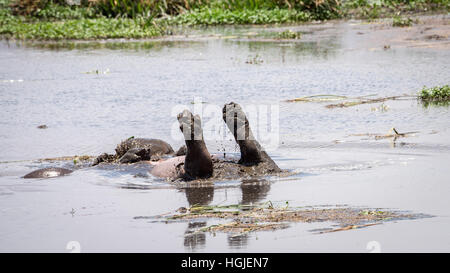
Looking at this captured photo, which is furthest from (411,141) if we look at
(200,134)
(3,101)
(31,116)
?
(3,101)

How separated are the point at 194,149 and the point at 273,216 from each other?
4.69 ft

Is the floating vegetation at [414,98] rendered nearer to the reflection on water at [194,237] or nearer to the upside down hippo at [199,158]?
the upside down hippo at [199,158]

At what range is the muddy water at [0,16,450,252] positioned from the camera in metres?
6.09

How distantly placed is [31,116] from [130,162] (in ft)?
13.6

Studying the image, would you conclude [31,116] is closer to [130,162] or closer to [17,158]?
[17,158]

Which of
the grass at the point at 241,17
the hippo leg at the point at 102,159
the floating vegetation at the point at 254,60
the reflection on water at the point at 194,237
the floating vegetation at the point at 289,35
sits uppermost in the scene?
the grass at the point at 241,17

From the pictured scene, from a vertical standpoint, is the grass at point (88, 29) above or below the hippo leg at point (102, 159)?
above

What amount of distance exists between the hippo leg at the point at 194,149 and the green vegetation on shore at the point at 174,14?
1621 centimetres

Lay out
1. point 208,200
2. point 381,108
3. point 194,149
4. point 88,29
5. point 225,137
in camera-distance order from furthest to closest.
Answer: point 88,29 → point 381,108 → point 225,137 → point 194,149 → point 208,200

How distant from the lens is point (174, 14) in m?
27.7

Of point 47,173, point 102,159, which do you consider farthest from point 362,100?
point 47,173

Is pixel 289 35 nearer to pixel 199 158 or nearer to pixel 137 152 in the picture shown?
pixel 137 152

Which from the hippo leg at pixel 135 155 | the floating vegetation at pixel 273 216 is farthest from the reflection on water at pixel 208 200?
the hippo leg at pixel 135 155

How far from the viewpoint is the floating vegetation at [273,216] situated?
614cm
